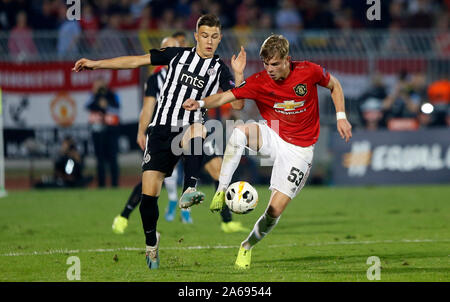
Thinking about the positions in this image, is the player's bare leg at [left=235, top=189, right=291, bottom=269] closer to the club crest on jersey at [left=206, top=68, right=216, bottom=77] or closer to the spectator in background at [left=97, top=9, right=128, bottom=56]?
the club crest on jersey at [left=206, top=68, right=216, bottom=77]

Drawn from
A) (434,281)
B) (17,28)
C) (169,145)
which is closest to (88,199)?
(17,28)

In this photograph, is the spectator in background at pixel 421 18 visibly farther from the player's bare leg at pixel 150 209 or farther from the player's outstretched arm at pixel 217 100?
the player's bare leg at pixel 150 209

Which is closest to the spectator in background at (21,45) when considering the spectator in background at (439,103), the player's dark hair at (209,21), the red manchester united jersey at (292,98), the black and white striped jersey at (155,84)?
the black and white striped jersey at (155,84)

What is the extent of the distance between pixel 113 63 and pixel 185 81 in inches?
32.9

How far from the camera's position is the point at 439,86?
1878 cm

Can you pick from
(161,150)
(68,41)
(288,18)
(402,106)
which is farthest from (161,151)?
(288,18)

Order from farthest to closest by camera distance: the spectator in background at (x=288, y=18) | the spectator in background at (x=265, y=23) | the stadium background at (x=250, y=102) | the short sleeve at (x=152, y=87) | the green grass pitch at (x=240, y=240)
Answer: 1. the spectator in background at (x=288, y=18)
2. the spectator in background at (x=265, y=23)
3. the stadium background at (x=250, y=102)
4. the short sleeve at (x=152, y=87)
5. the green grass pitch at (x=240, y=240)

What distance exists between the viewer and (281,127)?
8086mm

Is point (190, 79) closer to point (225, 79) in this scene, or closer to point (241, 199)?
point (225, 79)

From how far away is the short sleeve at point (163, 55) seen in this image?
805 cm

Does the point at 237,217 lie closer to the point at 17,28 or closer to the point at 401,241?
the point at 401,241

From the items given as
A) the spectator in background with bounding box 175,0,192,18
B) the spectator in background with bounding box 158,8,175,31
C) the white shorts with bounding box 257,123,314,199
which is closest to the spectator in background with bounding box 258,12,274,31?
the spectator in background with bounding box 175,0,192,18

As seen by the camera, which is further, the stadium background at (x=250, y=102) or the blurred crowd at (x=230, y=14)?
the blurred crowd at (x=230, y=14)

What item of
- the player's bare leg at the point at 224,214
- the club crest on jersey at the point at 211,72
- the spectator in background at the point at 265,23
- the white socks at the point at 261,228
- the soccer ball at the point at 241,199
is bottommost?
the white socks at the point at 261,228
